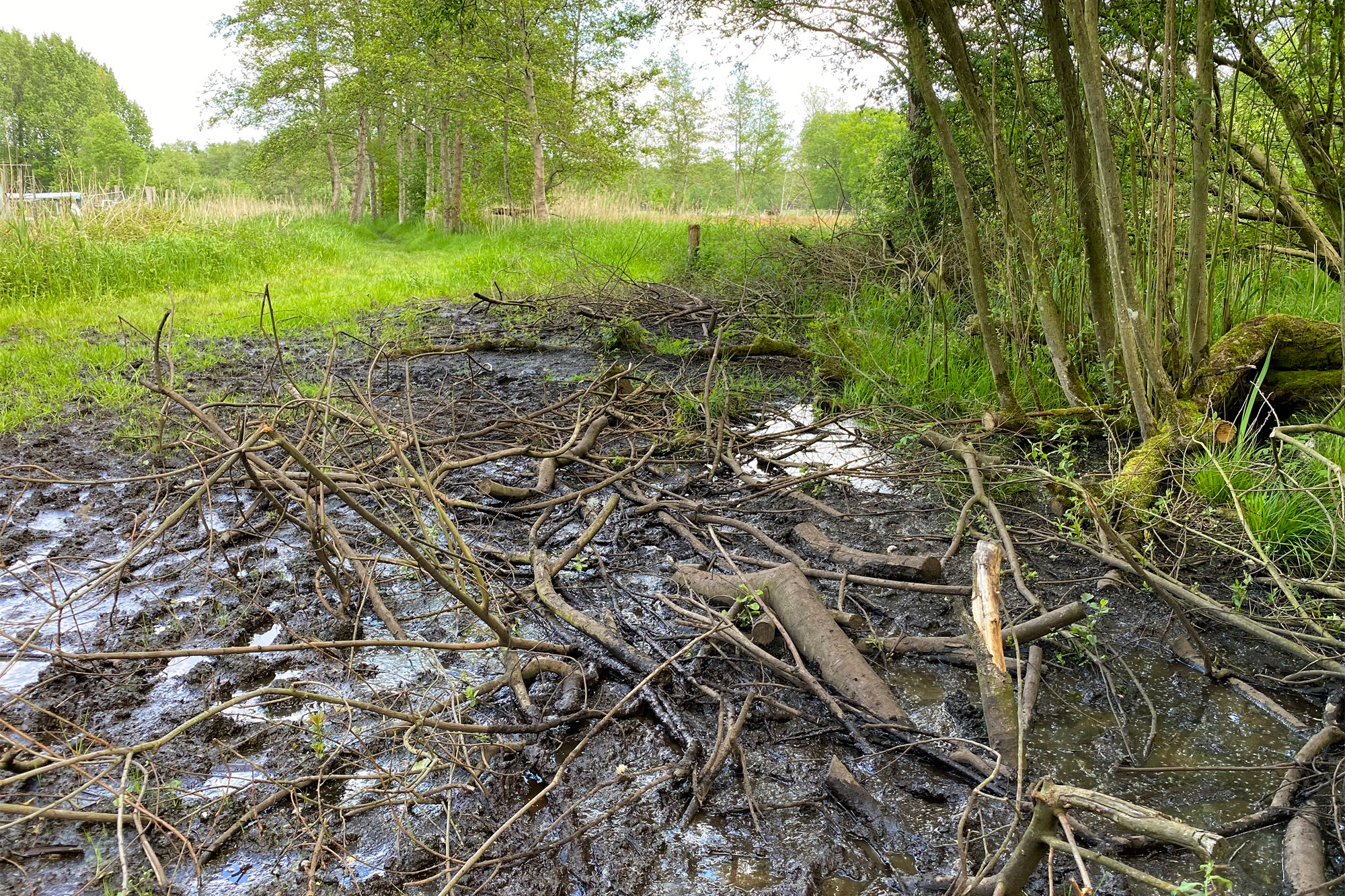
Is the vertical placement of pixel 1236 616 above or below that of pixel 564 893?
above

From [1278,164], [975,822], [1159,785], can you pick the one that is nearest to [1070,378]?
[1278,164]

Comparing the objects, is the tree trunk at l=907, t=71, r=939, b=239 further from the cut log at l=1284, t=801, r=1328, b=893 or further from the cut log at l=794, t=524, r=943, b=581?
the cut log at l=1284, t=801, r=1328, b=893

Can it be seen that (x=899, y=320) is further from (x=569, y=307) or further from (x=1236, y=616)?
(x=1236, y=616)

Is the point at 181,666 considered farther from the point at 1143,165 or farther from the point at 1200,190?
the point at 1143,165

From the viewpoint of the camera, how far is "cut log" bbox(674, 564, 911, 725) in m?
2.45

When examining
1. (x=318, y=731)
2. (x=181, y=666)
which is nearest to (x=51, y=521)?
(x=181, y=666)

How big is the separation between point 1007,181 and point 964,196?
28 cm

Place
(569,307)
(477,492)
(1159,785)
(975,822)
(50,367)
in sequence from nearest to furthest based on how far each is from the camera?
(975,822) → (1159,785) → (477,492) → (50,367) → (569,307)

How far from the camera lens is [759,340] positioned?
7.32 meters

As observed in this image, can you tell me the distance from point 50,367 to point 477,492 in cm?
492

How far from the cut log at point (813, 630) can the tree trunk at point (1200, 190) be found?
3152mm

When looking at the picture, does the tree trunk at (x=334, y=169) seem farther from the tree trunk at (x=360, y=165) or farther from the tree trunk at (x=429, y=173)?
the tree trunk at (x=429, y=173)

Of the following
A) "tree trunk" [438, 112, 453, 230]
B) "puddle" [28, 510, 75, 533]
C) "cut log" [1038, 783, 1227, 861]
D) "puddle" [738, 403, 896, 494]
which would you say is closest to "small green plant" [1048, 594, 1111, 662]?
"puddle" [738, 403, 896, 494]

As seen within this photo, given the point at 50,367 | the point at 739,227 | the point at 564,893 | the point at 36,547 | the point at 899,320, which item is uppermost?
the point at 739,227
